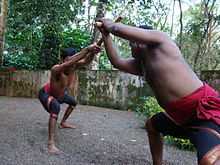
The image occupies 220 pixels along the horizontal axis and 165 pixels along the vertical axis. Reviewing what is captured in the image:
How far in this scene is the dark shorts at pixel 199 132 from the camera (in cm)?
198

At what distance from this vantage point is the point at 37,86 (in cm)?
992

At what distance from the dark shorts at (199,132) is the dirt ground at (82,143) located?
1.38m

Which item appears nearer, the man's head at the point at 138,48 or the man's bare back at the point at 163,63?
the man's bare back at the point at 163,63

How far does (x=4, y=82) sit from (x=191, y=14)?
8.78 metres

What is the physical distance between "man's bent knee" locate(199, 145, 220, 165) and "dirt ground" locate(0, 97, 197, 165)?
74.9 inches

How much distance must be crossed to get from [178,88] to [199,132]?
0.95 feet

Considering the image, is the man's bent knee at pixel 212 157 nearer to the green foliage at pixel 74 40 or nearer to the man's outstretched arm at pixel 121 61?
the man's outstretched arm at pixel 121 61

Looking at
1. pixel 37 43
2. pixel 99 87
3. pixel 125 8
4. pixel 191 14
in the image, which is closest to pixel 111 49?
pixel 99 87

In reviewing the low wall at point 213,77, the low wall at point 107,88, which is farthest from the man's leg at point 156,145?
the low wall at point 107,88

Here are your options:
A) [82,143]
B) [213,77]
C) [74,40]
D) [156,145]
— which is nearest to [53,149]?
[82,143]

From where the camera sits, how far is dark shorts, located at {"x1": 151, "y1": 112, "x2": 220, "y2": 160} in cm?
198

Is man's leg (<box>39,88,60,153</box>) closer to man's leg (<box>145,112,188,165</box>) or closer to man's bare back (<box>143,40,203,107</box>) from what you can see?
man's leg (<box>145,112,188,165</box>)

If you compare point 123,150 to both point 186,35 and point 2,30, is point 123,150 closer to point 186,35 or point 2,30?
point 2,30

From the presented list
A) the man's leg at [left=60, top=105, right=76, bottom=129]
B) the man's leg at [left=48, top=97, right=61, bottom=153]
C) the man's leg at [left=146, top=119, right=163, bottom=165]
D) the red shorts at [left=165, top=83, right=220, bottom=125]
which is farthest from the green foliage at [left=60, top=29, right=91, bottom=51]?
the red shorts at [left=165, top=83, right=220, bottom=125]
